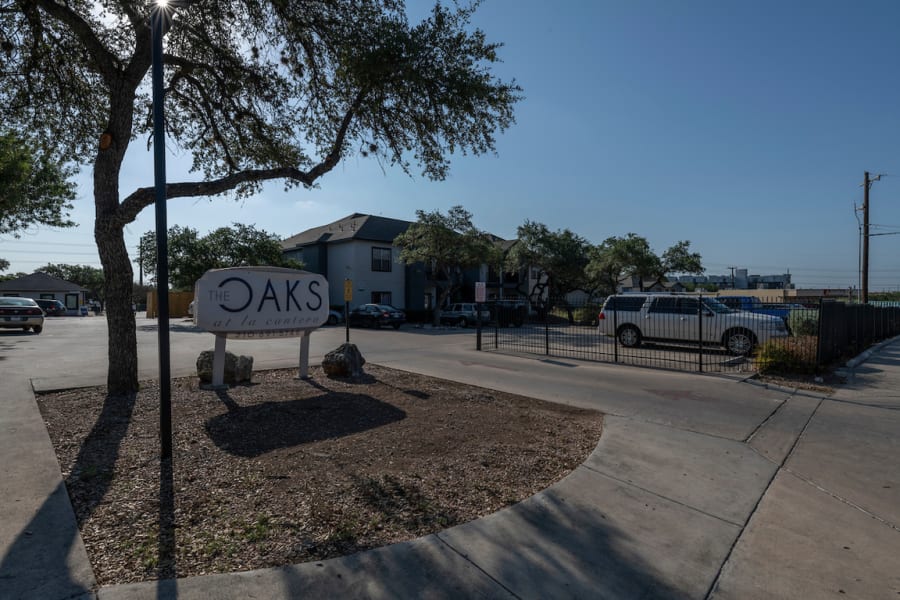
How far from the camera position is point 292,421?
233 inches

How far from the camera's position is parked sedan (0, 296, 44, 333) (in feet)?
62.2

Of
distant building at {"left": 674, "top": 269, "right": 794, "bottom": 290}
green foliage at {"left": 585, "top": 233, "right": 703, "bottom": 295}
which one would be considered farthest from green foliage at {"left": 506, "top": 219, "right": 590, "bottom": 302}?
distant building at {"left": 674, "top": 269, "right": 794, "bottom": 290}

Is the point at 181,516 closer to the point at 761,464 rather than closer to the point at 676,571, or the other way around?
the point at 676,571

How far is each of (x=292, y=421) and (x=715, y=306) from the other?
12481mm

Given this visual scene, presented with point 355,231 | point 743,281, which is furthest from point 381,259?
point 743,281

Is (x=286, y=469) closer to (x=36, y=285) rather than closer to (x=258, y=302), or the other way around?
(x=258, y=302)

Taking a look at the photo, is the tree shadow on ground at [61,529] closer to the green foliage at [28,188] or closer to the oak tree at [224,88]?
the oak tree at [224,88]

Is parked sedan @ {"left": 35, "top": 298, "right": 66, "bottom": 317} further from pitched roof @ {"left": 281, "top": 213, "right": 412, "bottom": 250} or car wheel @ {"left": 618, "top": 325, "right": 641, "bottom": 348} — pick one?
car wheel @ {"left": 618, "top": 325, "right": 641, "bottom": 348}

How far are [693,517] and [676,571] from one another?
0.83 meters

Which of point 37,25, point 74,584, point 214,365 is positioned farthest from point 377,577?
point 37,25

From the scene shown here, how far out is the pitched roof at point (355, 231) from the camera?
1324 inches

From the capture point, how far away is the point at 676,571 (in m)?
2.81

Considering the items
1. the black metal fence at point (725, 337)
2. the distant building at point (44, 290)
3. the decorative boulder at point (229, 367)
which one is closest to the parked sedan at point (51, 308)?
the distant building at point (44, 290)

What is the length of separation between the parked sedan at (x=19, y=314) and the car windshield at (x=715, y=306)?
2628cm
